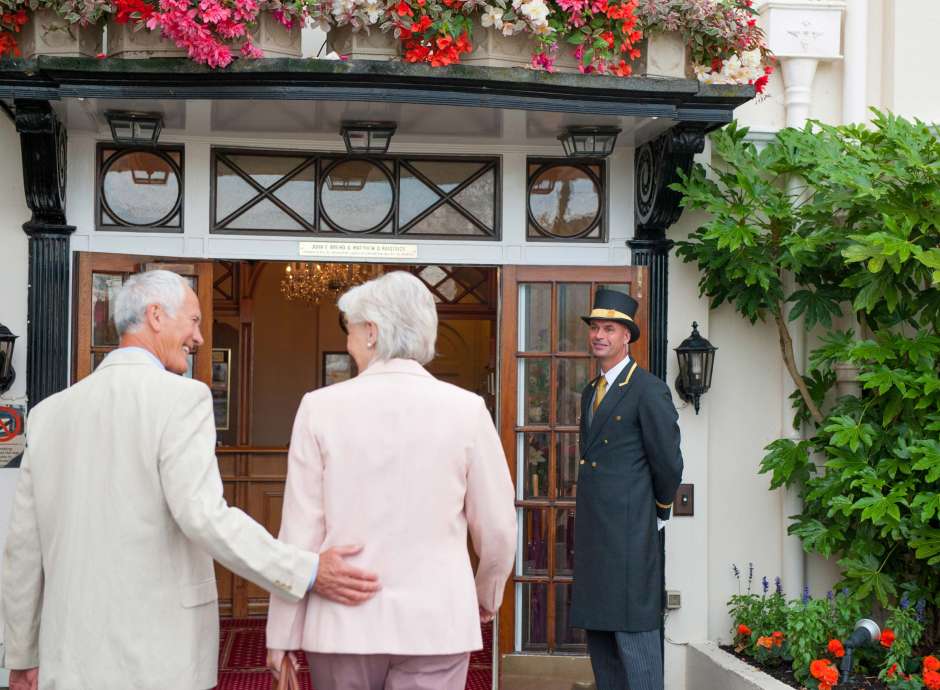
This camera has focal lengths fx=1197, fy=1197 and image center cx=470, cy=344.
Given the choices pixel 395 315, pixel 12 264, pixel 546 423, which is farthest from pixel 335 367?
pixel 395 315

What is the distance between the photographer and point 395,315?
3.14m

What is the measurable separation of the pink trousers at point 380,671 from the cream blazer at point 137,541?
20cm

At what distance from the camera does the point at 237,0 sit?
5.21 metres

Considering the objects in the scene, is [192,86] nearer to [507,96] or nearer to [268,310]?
[507,96]

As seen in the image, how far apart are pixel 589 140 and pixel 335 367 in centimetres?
843

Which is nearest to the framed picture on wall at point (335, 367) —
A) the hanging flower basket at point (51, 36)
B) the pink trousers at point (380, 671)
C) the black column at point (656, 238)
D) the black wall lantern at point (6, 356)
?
the black column at point (656, 238)

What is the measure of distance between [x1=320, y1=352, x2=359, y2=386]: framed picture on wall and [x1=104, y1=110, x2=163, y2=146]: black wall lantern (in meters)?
8.16

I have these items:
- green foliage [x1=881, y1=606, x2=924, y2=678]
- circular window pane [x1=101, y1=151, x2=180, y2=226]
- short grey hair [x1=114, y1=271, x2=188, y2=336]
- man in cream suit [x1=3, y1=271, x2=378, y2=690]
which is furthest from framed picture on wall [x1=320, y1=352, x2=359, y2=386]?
man in cream suit [x1=3, y1=271, x2=378, y2=690]

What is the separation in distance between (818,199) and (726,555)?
6.68ft

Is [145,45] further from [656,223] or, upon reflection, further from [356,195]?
[656,223]

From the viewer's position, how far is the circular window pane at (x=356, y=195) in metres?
6.40

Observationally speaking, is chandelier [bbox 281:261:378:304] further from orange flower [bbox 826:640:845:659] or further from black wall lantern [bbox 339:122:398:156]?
orange flower [bbox 826:640:845:659]

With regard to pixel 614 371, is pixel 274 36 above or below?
above

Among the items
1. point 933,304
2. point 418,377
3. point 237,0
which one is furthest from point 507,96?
point 418,377
